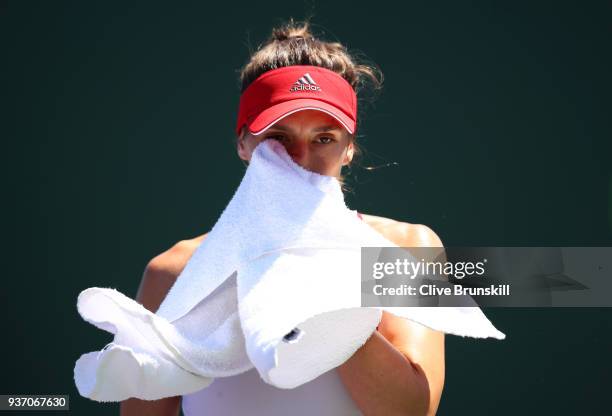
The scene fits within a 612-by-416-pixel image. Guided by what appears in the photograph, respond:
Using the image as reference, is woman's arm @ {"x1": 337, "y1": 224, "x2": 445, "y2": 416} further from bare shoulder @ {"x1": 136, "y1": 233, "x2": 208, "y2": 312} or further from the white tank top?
bare shoulder @ {"x1": 136, "y1": 233, "x2": 208, "y2": 312}

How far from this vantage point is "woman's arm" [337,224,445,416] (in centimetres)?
125

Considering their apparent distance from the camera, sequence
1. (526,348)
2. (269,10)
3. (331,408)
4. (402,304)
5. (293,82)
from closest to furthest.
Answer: (402,304) < (331,408) < (293,82) < (526,348) < (269,10)

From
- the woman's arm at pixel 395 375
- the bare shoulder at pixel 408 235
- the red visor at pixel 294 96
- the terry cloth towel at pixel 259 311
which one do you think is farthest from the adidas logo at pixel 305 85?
the woman's arm at pixel 395 375

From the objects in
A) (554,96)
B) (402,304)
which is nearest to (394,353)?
(402,304)

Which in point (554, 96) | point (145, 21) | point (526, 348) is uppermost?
point (145, 21)

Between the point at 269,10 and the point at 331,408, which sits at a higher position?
the point at 269,10

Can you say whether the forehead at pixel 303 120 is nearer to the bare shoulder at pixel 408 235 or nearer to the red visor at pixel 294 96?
the red visor at pixel 294 96

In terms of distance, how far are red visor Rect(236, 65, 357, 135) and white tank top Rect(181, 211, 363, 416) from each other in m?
0.43

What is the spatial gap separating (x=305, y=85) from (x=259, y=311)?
1.76ft

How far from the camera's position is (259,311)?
3.65ft

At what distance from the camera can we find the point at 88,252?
265 centimetres

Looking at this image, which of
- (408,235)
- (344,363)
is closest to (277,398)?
(344,363)

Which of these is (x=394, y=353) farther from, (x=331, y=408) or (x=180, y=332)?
(x=180, y=332)

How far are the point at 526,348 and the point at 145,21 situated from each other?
62.3 inches
